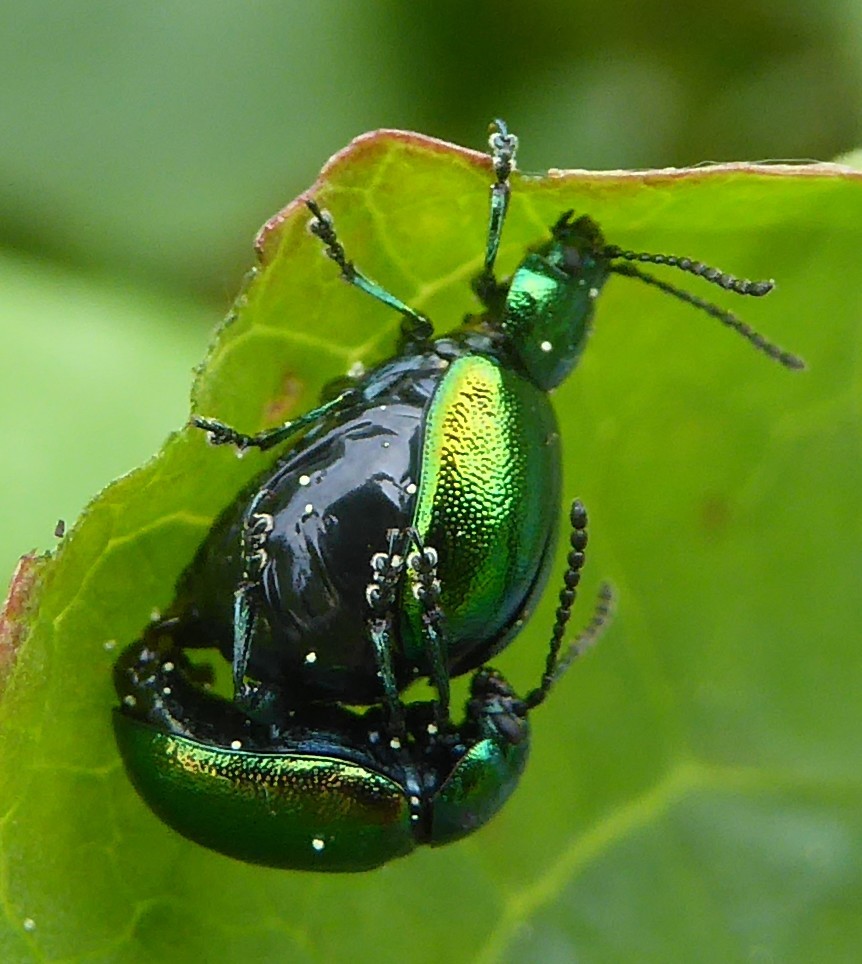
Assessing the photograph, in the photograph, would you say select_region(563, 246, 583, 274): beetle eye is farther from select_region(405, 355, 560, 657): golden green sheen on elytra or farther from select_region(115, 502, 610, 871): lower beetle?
select_region(115, 502, 610, 871): lower beetle

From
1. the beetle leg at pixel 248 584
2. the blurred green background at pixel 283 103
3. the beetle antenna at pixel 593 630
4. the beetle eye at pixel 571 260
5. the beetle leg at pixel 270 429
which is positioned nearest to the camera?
the beetle leg at pixel 270 429

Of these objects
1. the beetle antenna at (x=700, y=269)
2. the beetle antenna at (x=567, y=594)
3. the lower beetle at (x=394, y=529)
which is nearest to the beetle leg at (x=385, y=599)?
the lower beetle at (x=394, y=529)

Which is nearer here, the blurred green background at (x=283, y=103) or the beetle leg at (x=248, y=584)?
the beetle leg at (x=248, y=584)

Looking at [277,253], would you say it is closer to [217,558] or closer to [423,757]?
[217,558]

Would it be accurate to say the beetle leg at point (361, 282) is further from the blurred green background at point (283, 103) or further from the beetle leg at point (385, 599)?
the blurred green background at point (283, 103)

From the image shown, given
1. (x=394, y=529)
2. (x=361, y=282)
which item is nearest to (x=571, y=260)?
(x=361, y=282)

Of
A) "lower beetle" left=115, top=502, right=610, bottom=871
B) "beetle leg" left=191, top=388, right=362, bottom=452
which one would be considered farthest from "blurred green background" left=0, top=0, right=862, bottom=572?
"lower beetle" left=115, top=502, right=610, bottom=871

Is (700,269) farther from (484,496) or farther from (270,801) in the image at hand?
(270,801)
